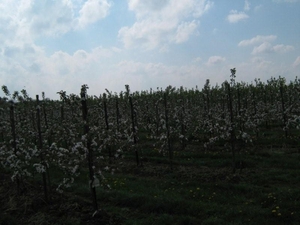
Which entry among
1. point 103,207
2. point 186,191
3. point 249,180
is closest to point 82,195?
point 103,207

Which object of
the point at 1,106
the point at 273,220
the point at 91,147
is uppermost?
the point at 1,106

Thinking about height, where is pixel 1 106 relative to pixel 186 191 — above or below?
above

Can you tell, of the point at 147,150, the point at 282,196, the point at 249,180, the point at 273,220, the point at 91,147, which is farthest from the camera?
the point at 147,150

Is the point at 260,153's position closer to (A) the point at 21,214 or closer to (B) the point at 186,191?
(B) the point at 186,191

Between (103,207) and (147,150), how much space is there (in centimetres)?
985

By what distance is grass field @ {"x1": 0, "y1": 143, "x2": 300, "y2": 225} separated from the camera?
8945 millimetres

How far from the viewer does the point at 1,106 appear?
12.4m

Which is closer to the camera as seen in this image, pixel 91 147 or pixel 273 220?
pixel 273 220

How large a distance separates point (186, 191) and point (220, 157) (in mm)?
6113

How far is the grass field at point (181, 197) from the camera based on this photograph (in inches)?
352

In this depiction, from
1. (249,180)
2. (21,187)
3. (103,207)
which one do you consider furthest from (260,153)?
(21,187)

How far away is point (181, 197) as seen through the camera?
10.6 metres

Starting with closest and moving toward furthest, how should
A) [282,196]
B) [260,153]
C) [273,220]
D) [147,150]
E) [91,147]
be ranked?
[273,220] → [91,147] → [282,196] → [260,153] → [147,150]

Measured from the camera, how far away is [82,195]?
12.0 metres
